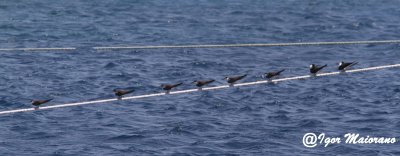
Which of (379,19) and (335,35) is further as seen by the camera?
(379,19)

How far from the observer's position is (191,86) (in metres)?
59.6

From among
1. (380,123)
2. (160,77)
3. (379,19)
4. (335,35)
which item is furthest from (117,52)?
(379,19)

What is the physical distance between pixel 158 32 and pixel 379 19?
2715 centimetres

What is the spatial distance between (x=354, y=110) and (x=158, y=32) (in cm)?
3630

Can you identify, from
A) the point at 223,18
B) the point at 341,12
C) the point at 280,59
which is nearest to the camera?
the point at 280,59

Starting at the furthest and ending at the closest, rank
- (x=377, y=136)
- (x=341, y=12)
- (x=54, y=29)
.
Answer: (x=341, y=12) → (x=54, y=29) → (x=377, y=136)

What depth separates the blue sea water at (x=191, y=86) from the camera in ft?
149

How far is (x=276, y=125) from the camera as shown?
1923 inches

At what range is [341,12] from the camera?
104 meters

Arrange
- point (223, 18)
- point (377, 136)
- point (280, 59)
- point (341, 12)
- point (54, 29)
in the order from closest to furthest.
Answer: point (377, 136)
point (280, 59)
point (54, 29)
point (223, 18)
point (341, 12)

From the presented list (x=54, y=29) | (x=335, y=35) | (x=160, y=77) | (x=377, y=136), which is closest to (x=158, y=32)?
(x=54, y=29)

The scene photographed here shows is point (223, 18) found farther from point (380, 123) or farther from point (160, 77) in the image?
point (380, 123)

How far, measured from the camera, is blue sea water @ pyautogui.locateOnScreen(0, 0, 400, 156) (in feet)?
149

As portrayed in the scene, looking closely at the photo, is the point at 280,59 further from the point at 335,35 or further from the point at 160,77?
the point at 335,35
